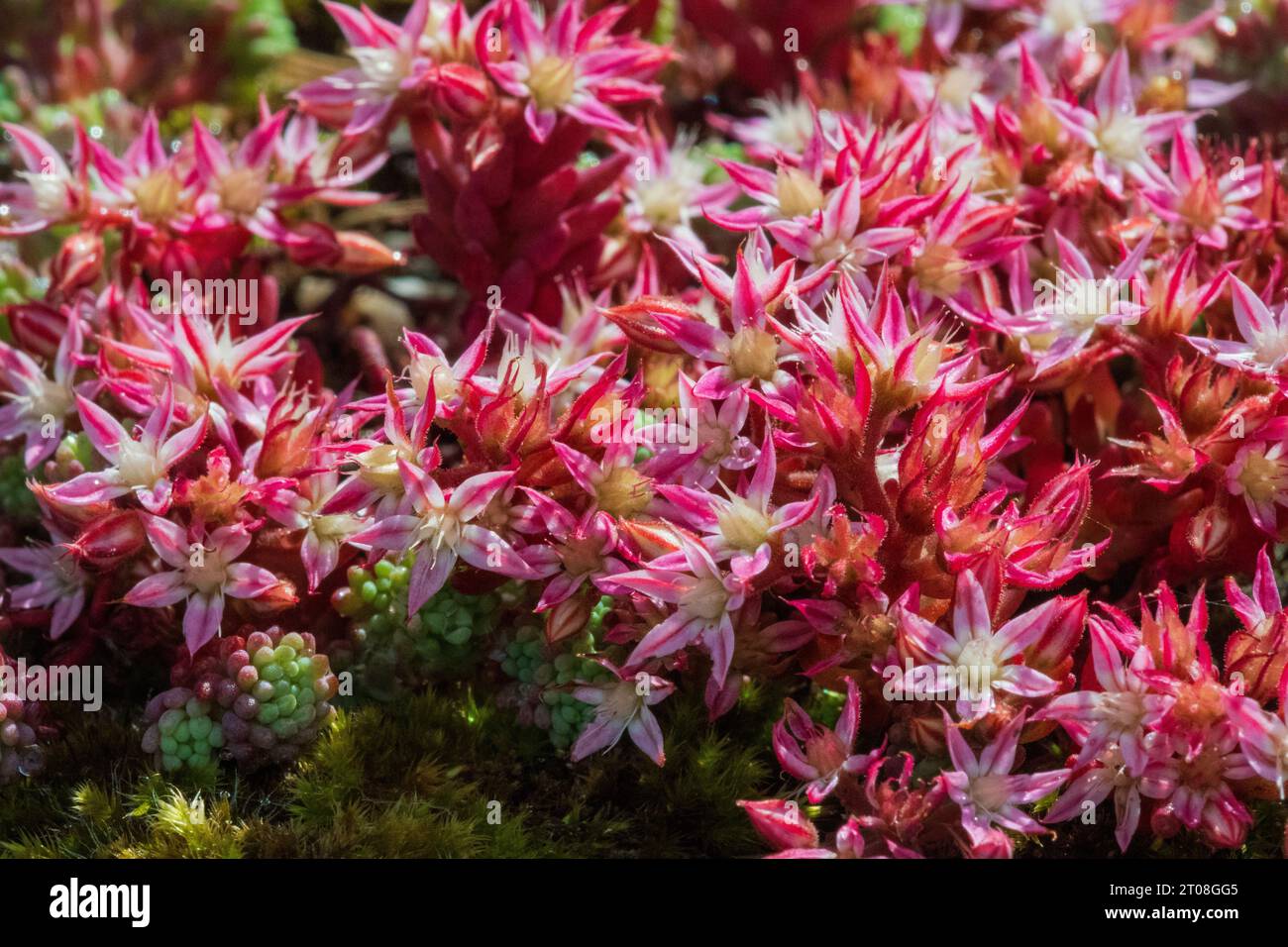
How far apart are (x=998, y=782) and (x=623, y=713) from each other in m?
0.40

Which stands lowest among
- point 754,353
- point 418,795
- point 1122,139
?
point 418,795

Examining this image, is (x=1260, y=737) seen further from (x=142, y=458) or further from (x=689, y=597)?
(x=142, y=458)

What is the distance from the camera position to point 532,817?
5.47ft

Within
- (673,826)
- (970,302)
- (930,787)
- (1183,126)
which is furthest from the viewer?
(1183,126)

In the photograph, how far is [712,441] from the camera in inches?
62.8

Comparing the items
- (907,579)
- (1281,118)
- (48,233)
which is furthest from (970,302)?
(48,233)

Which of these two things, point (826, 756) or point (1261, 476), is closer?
point (826, 756)

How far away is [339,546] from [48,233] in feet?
3.17

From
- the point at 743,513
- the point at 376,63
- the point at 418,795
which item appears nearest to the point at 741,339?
the point at 743,513

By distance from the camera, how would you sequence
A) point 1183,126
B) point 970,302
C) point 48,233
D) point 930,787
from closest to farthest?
point 930,787 → point 970,302 → point 1183,126 → point 48,233

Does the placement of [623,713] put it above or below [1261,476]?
below

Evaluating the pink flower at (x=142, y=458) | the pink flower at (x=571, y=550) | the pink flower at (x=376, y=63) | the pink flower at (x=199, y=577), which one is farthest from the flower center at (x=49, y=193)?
the pink flower at (x=571, y=550)

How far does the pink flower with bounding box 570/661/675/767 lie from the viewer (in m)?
1.54
